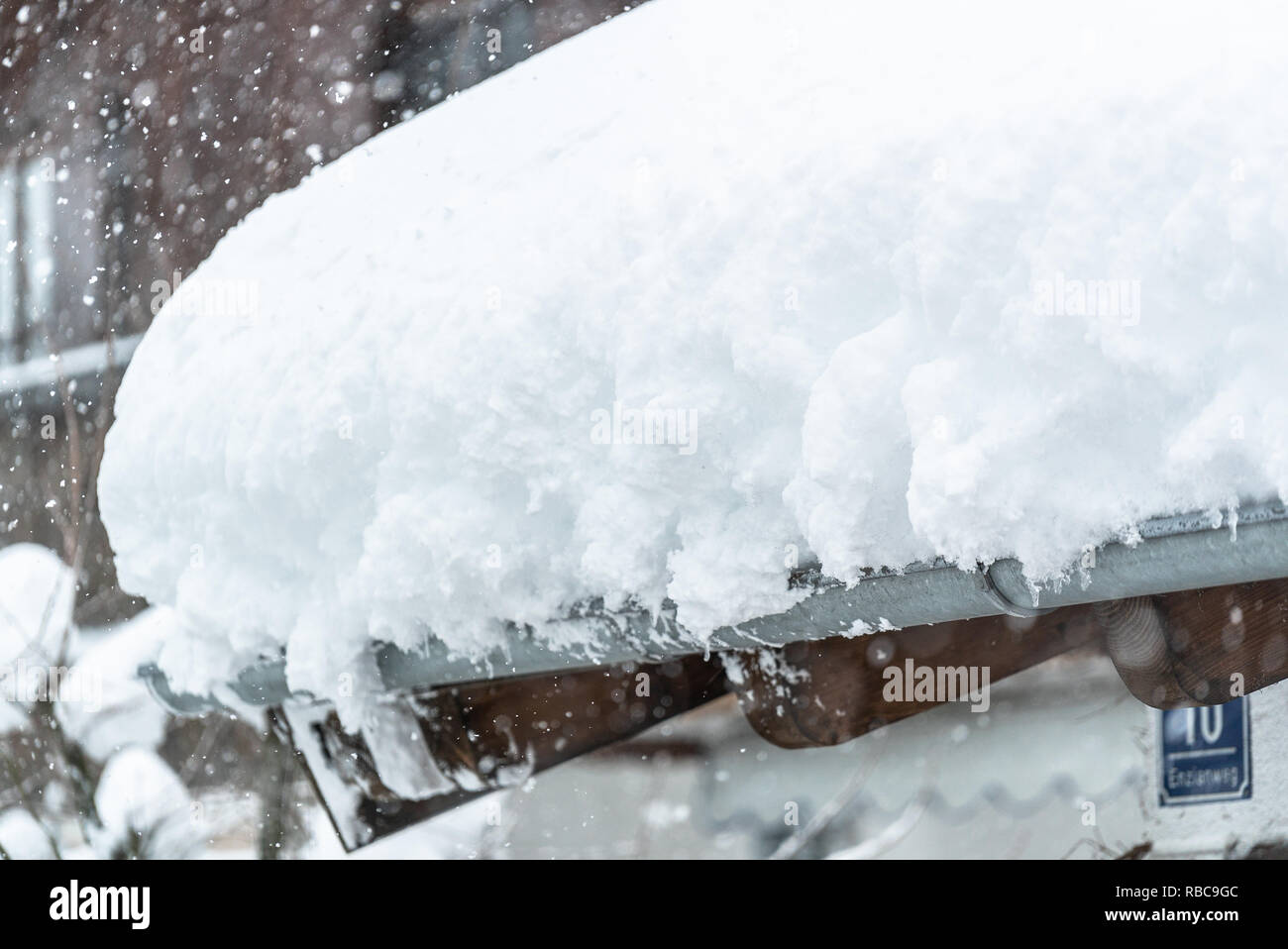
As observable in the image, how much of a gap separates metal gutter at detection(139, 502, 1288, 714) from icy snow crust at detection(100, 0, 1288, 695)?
0.02m

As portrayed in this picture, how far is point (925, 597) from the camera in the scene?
1.02 m

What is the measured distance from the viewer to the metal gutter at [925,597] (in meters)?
0.82

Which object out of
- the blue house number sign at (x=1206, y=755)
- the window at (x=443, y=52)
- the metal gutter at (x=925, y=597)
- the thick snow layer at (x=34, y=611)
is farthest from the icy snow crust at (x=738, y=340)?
the thick snow layer at (x=34, y=611)

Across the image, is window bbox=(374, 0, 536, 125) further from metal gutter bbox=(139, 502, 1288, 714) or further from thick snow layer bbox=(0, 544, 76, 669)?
metal gutter bbox=(139, 502, 1288, 714)

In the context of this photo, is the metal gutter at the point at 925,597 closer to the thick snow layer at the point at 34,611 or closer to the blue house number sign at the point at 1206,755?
the blue house number sign at the point at 1206,755

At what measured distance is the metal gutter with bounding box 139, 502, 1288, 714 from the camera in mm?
822

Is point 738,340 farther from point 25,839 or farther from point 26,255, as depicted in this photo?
point 26,255

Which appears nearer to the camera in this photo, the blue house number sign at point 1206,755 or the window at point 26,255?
Result: the blue house number sign at point 1206,755

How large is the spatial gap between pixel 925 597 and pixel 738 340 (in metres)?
0.30

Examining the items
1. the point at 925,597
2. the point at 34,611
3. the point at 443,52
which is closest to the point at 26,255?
the point at 34,611

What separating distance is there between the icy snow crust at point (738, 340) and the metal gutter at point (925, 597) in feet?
0.08

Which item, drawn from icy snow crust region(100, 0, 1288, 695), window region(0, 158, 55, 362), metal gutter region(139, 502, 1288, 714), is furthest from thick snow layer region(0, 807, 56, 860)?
metal gutter region(139, 502, 1288, 714)

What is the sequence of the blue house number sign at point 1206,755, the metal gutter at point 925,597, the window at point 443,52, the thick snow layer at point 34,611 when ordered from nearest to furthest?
the metal gutter at point 925,597
the blue house number sign at point 1206,755
the window at point 443,52
the thick snow layer at point 34,611
